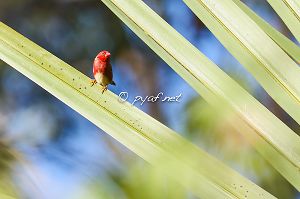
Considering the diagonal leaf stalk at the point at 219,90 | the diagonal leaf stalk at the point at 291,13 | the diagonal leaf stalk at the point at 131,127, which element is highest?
the diagonal leaf stalk at the point at 291,13

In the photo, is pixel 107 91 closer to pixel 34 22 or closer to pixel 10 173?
pixel 10 173

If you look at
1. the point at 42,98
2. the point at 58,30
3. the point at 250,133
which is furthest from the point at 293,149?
the point at 58,30

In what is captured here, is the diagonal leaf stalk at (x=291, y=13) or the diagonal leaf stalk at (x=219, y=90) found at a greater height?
the diagonal leaf stalk at (x=291, y=13)
